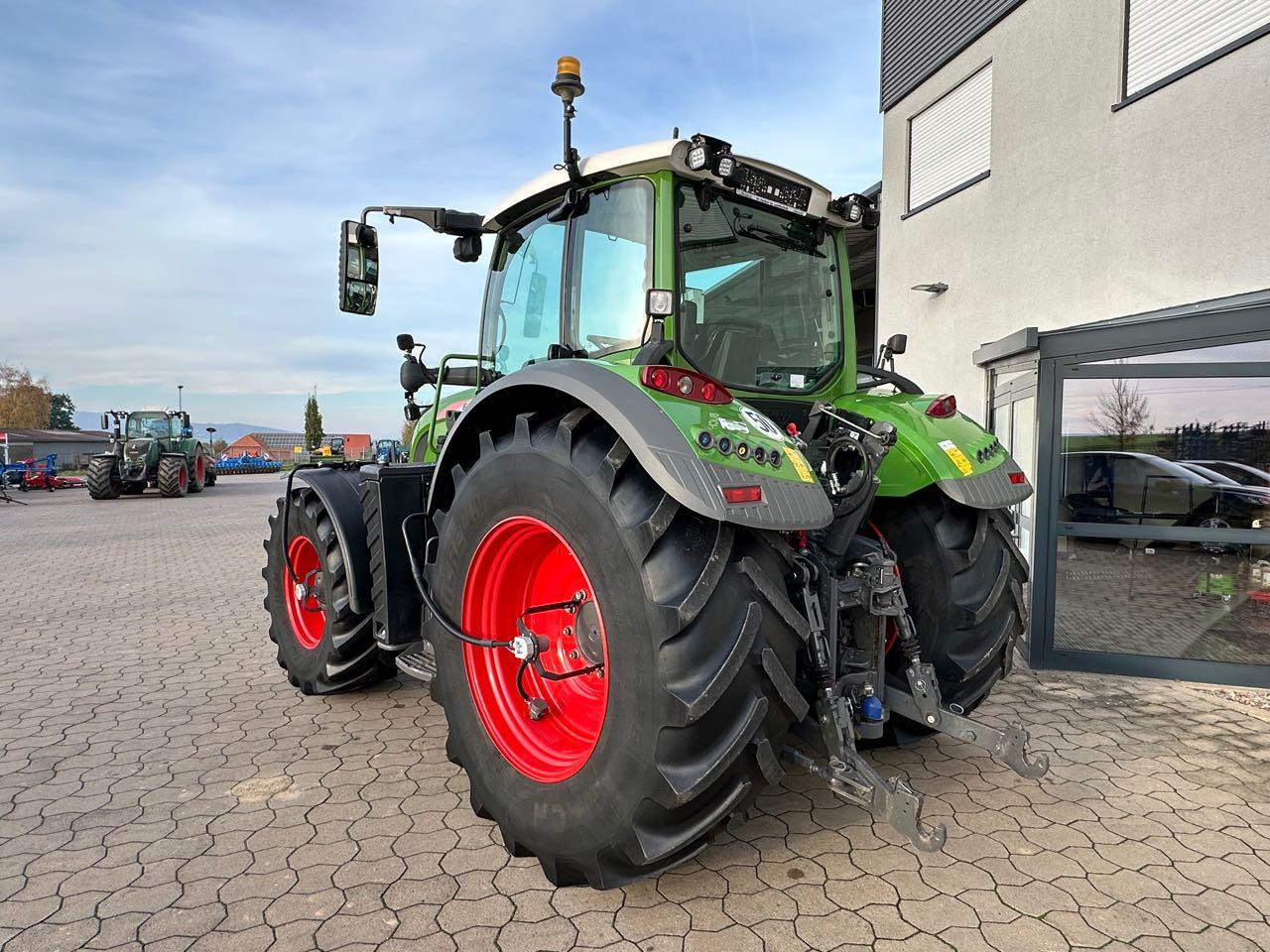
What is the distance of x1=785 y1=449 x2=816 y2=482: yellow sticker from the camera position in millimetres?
2133

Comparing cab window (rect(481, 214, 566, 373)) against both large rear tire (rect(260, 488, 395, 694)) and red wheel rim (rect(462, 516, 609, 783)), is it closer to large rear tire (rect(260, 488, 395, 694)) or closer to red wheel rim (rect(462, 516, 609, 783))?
red wheel rim (rect(462, 516, 609, 783))

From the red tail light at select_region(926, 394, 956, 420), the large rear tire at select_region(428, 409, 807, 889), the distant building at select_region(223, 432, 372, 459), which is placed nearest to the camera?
the large rear tire at select_region(428, 409, 807, 889)

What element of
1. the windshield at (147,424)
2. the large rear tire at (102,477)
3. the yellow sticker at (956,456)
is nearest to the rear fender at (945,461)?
the yellow sticker at (956,456)

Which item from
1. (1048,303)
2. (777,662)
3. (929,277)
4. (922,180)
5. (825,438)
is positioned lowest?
(777,662)

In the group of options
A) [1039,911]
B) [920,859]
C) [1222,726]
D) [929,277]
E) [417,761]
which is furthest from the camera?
[929,277]

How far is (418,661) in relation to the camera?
343 centimetres

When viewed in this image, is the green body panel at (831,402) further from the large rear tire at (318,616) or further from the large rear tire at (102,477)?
the large rear tire at (102,477)

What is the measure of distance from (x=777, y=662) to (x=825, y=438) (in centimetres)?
116

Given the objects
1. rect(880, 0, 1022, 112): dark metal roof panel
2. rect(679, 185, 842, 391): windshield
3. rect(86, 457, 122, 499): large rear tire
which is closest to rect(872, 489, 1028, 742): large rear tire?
rect(679, 185, 842, 391): windshield

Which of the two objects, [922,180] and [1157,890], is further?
[922,180]

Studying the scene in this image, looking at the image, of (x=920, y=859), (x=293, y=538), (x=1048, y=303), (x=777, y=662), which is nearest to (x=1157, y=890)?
(x=920, y=859)

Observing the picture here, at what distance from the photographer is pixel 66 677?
14.6 ft

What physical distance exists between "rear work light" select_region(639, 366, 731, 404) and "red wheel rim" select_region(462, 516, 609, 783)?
637mm

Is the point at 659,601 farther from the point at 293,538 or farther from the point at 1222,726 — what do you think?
the point at 1222,726
